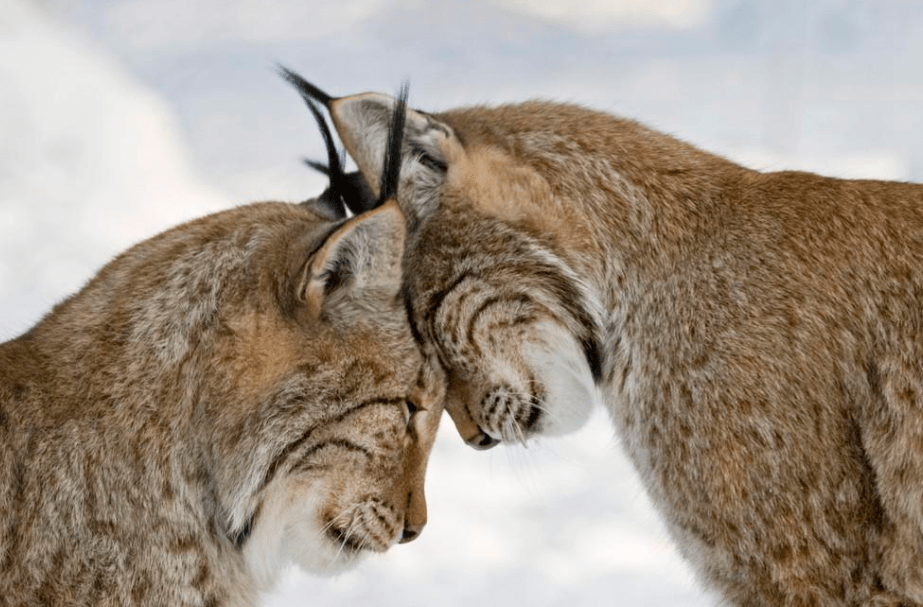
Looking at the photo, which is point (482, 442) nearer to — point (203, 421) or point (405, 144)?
point (405, 144)

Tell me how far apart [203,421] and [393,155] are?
3.25 ft

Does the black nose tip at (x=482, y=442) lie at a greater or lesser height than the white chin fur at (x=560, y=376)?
lesser

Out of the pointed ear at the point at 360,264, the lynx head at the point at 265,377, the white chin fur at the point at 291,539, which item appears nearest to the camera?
the pointed ear at the point at 360,264

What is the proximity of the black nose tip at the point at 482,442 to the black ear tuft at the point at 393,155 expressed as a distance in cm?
117

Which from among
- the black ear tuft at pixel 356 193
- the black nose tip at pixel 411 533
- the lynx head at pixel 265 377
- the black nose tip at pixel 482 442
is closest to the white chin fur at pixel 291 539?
the lynx head at pixel 265 377

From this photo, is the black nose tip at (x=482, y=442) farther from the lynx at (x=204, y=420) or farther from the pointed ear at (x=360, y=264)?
the pointed ear at (x=360, y=264)

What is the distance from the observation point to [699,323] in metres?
4.03

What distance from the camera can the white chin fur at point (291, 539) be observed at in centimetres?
366

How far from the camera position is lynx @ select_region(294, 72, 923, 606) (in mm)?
3844

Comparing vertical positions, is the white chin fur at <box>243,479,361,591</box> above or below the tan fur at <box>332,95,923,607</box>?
below

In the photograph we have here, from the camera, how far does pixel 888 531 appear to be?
12.6 ft

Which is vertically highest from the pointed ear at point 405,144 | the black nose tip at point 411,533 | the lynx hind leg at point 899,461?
the pointed ear at point 405,144

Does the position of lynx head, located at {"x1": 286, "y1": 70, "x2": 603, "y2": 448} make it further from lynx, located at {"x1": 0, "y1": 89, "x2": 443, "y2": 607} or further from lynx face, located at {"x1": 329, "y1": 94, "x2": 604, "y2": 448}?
lynx, located at {"x1": 0, "y1": 89, "x2": 443, "y2": 607}

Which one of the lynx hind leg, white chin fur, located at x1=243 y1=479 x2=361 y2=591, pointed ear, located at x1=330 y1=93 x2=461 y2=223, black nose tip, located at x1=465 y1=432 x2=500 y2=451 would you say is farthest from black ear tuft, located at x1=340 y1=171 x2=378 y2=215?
the lynx hind leg
